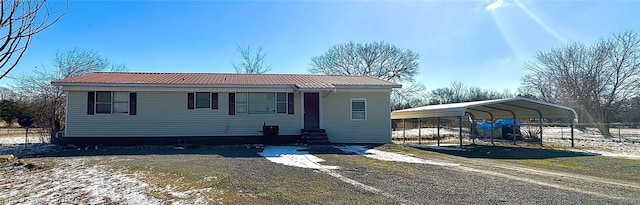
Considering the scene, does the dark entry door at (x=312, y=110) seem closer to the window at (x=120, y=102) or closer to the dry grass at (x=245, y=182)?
the dry grass at (x=245, y=182)

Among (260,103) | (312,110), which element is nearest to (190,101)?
(260,103)

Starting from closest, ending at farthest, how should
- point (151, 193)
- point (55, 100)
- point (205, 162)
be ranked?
point (151, 193) < point (205, 162) < point (55, 100)

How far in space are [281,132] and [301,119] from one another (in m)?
0.93

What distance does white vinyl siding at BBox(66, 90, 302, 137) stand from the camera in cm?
1348

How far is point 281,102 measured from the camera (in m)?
14.7

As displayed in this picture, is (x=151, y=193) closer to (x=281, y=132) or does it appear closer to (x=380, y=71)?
(x=281, y=132)

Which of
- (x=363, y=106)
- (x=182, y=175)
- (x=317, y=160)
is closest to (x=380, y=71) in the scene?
(x=363, y=106)

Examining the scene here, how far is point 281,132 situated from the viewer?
1449 cm

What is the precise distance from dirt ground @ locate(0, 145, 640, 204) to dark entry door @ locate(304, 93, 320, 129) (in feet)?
19.8

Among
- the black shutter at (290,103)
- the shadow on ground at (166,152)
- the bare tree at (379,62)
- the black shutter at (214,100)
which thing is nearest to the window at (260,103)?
the black shutter at (290,103)

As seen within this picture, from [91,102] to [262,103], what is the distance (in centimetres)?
613

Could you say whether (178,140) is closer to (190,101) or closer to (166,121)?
(166,121)


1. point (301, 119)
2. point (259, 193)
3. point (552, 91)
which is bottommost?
point (259, 193)

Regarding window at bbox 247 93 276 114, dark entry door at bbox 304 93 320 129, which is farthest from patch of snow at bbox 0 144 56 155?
dark entry door at bbox 304 93 320 129
